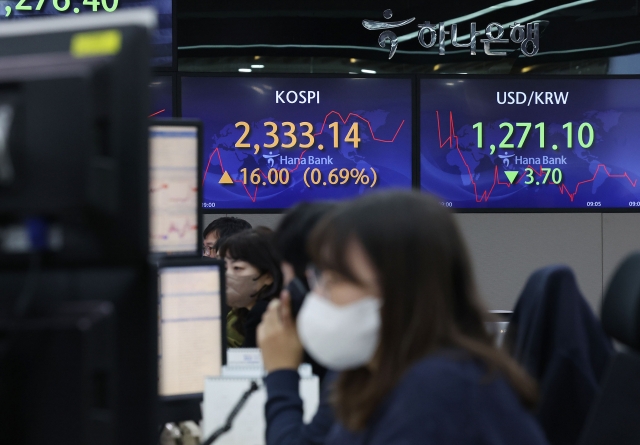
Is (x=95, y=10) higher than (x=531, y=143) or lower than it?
higher

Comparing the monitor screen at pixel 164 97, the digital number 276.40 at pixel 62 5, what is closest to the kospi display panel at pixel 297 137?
the monitor screen at pixel 164 97

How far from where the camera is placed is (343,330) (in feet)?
3.23

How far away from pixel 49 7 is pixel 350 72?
4.85 ft

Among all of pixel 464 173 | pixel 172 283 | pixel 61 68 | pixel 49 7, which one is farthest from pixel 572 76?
pixel 61 68

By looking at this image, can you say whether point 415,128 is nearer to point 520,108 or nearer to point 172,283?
point 520,108

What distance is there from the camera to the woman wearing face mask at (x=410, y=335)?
86 centimetres

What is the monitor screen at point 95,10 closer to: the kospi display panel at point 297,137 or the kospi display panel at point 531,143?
the kospi display panel at point 297,137

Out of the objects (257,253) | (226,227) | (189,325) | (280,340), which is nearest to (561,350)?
(280,340)

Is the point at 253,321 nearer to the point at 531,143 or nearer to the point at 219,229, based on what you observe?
the point at 219,229

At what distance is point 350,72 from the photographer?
4.25 metres

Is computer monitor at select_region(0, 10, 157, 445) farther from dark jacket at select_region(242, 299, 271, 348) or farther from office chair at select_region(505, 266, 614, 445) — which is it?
dark jacket at select_region(242, 299, 271, 348)

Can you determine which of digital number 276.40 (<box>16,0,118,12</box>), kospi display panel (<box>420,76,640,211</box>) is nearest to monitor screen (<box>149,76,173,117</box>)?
digital number 276.40 (<box>16,0,118,12</box>)

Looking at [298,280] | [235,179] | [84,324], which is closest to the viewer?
[84,324]

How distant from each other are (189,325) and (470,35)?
9.49ft
